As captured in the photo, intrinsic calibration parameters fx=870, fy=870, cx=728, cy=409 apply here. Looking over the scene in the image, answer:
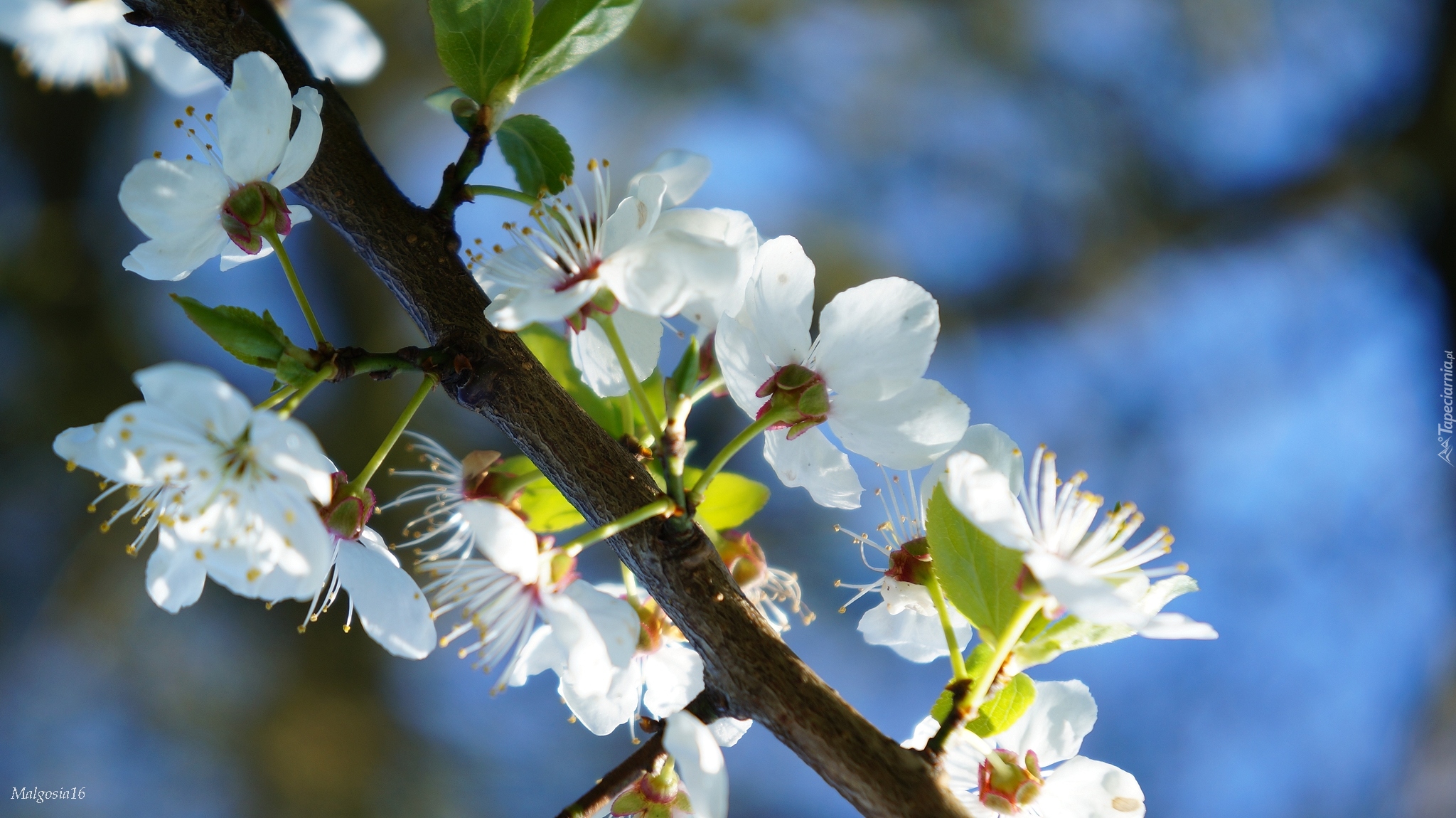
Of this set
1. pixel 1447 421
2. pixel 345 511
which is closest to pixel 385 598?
pixel 345 511

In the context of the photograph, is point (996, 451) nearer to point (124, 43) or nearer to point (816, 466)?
point (816, 466)

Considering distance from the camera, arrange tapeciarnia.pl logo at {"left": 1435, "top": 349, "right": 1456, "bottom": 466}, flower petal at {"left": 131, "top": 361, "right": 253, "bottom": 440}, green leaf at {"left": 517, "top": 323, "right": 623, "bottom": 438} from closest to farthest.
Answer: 1. flower petal at {"left": 131, "top": 361, "right": 253, "bottom": 440}
2. green leaf at {"left": 517, "top": 323, "right": 623, "bottom": 438}
3. tapeciarnia.pl logo at {"left": 1435, "top": 349, "right": 1456, "bottom": 466}

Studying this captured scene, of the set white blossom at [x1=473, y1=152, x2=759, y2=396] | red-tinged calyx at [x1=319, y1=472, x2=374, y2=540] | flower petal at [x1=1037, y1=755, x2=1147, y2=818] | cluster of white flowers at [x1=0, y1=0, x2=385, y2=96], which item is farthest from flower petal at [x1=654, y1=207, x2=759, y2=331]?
cluster of white flowers at [x1=0, y1=0, x2=385, y2=96]

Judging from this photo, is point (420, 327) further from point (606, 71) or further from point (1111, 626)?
point (606, 71)

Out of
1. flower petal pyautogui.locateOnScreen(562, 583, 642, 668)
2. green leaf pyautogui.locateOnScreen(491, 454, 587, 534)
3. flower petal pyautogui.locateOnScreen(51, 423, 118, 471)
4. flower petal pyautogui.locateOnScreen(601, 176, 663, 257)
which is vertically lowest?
flower petal pyautogui.locateOnScreen(51, 423, 118, 471)

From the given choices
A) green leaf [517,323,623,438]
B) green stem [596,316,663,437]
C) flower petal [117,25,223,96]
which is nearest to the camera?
green stem [596,316,663,437]

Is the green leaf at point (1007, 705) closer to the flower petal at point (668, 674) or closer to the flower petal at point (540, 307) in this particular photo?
the flower petal at point (668, 674)

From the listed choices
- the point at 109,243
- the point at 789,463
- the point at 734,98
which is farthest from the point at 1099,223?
the point at 109,243

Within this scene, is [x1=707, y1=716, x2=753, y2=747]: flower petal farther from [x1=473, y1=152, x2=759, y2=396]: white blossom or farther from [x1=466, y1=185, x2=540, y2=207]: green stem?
[x1=466, y1=185, x2=540, y2=207]: green stem
